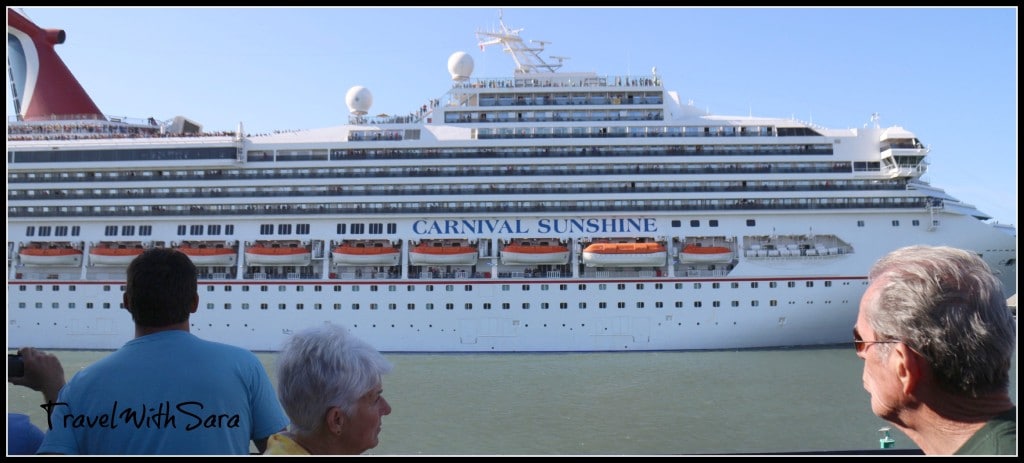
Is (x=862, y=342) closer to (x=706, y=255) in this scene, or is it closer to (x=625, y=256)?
(x=625, y=256)

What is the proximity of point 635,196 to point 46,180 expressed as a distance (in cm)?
1832

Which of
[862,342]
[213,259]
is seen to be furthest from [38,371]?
[213,259]

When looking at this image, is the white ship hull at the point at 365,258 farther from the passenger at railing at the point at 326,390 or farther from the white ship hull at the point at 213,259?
the passenger at railing at the point at 326,390

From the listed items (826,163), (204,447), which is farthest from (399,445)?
(826,163)

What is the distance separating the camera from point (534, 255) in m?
19.1

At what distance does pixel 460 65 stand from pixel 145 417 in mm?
21968

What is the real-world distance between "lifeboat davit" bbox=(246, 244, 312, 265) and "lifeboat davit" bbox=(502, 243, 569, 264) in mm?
5700

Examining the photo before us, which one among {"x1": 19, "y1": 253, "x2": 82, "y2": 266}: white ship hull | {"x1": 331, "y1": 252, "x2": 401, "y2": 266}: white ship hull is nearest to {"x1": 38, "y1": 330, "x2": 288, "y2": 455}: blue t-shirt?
{"x1": 331, "y1": 252, "x2": 401, "y2": 266}: white ship hull

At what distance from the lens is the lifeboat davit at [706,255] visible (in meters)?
18.9

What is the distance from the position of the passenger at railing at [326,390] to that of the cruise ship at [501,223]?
16.6m

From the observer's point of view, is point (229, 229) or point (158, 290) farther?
point (229, 229)

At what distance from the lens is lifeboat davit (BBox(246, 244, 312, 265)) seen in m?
19.9

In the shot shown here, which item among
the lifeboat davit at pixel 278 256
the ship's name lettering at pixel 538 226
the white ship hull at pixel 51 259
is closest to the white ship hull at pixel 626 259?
the ship's name lettering at pixel 538 226

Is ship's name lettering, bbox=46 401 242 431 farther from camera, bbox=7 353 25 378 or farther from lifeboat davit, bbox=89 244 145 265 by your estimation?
lifeboat davit, bbox=89 244 145 265
